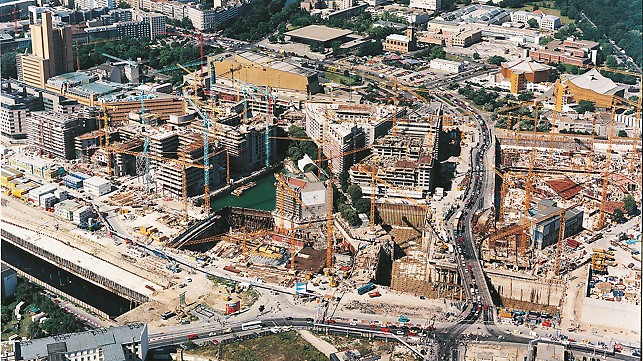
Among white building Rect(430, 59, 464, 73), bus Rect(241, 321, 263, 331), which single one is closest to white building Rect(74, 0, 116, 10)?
white building Rect(430, 59, 464, 73)

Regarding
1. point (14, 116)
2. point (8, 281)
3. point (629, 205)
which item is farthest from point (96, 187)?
point (629, 205)

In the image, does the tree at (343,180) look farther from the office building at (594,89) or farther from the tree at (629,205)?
the office building at (594,89)

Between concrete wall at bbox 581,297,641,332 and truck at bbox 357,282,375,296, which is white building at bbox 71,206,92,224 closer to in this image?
truck at bbox 357,282,375,296

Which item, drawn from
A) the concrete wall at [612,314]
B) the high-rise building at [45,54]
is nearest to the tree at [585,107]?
the concrete wall at [612,314]

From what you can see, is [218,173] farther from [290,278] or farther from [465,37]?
[465,37]

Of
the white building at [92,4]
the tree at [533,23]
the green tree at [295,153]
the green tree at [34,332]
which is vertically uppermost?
the white building at [92,4]

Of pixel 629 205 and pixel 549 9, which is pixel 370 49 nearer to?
pixel 549 9
